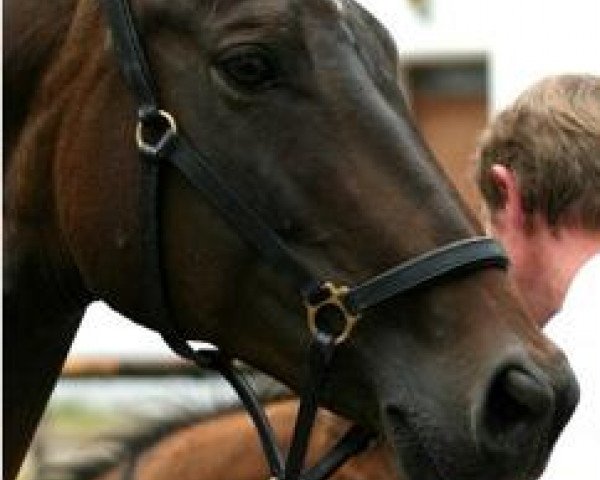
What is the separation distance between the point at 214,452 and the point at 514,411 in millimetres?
1288

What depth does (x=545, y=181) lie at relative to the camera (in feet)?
9.24

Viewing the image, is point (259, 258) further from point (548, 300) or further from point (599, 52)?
point (599, 52)

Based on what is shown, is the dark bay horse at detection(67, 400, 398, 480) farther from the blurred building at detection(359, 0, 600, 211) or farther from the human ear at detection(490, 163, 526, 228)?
the blurred building at detection(359, 0, 600, 211)

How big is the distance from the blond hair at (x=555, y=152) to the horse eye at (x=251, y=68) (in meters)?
0.66

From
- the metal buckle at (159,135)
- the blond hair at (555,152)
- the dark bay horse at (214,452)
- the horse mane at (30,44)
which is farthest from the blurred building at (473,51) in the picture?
the metal buckle at (159,135)

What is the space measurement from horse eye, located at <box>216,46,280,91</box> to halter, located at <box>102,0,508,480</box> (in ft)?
0.43

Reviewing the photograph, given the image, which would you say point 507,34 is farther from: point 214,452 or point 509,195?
point 509,195

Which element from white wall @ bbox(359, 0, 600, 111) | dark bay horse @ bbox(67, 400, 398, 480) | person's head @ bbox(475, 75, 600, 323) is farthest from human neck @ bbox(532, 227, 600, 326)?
white wall @ bbox(359, 0, 600, 111)

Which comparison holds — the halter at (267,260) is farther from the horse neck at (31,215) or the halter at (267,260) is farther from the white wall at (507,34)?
the white wall at (507,34)

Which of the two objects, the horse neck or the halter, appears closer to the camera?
the halter

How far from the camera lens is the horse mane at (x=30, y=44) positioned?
2594 millimetres

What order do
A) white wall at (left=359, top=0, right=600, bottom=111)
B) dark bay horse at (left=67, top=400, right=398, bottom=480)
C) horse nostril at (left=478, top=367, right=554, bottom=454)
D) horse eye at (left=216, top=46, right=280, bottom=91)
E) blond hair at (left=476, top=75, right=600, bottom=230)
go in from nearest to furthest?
horse nostril at (left=478, top=367, right=554, bottom=454) < horse eye at (left=216, top=46, right=280, bottom=91) < blond hair at (left=476, top=75, right=600, bottom=230) < dark bay horse at (left=67, top=400, right=398, bottom=480) < white wall at (left=359, top=0, right=600, bottom=111)

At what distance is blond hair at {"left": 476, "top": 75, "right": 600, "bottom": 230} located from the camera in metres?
2.80

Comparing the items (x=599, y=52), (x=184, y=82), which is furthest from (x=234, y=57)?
(x=599, y=52)
